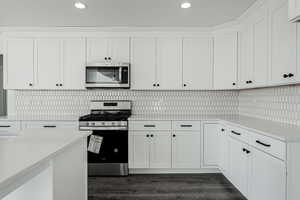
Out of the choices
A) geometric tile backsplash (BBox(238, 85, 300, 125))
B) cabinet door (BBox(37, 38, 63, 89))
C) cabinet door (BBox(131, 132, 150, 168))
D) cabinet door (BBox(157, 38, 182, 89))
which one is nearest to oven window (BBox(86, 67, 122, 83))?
cabinet door (BBox(37, 38, 63, 89))

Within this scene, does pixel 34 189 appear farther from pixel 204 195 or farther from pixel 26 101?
pixel 26 101

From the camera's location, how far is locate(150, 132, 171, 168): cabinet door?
352cm

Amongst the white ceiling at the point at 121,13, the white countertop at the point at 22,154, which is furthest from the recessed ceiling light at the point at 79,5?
the white countertop at the point at 22,154

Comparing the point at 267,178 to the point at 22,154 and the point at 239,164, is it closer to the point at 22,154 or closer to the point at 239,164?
the point at 239,164

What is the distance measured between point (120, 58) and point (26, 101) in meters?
1.89

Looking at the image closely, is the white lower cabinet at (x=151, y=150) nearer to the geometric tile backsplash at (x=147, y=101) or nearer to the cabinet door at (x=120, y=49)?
the geometric tile backsplash at (x=147, y=101)

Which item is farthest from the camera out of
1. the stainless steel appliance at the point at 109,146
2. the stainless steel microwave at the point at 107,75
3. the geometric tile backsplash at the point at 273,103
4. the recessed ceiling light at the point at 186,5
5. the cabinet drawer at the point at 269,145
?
the stainless steel microwave at the point at 107,75

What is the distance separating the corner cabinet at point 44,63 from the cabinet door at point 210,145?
2151 millimetres

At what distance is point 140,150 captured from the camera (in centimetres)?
352

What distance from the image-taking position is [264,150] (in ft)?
6.66

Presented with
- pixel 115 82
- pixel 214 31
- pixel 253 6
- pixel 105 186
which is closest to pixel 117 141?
pixel 105 186

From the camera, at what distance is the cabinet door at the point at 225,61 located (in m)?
3.48

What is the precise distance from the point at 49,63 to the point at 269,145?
337cm

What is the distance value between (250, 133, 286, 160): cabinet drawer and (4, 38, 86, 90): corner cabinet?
8.96 ft
